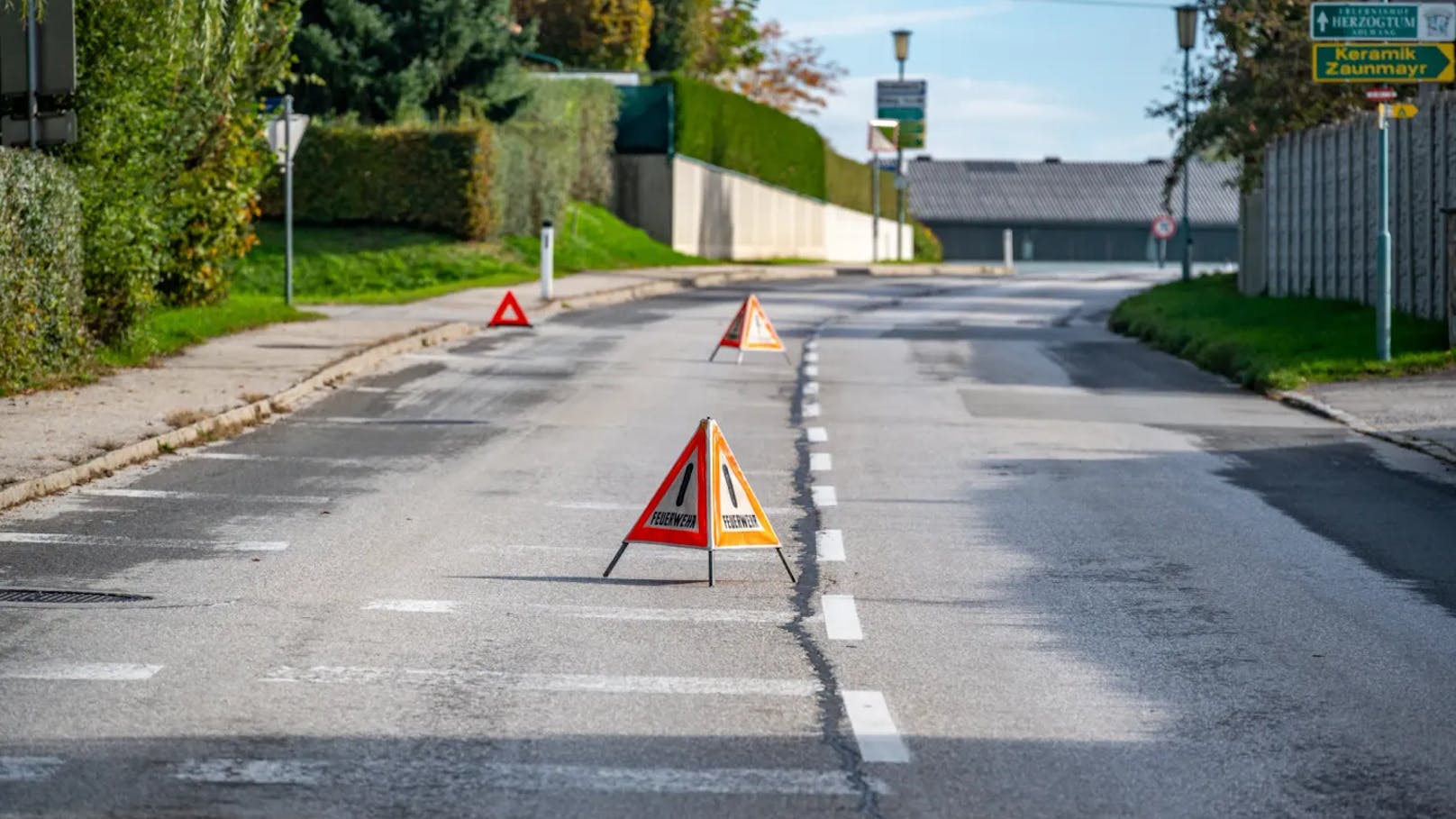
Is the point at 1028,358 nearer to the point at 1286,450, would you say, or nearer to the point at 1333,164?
the point at 1333,164

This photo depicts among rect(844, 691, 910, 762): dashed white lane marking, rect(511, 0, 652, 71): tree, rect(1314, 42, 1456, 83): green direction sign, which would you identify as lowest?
rect(844, 691, 910, 762): dashed white lane marking

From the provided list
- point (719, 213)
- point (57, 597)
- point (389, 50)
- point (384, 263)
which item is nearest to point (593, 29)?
point (719, 213)

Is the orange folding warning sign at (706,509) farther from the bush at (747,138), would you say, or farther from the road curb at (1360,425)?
the bush at (747,138)

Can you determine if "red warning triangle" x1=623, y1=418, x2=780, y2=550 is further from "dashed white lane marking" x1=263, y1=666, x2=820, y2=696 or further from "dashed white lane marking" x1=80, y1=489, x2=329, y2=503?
"dashed white lane marking" x1=80, y1=489, x2=329, y2=503

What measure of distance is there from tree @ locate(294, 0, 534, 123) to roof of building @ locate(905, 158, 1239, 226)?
57716mm

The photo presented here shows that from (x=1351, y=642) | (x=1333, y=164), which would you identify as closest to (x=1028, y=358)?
(x=1333, y=164)

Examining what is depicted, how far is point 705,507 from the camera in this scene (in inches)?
373

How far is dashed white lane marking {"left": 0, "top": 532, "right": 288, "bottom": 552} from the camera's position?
1022 centimetres

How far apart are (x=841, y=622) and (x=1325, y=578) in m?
2.52

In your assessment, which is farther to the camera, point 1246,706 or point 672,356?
point 672,356

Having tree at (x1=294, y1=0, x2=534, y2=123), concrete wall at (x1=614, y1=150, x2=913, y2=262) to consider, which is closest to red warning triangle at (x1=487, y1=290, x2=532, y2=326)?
tree at (x1=294, y1=0, x2=534, y2=123)

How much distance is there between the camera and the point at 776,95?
74438 mm

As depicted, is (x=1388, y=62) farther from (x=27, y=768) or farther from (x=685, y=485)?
(x=27, y=768)

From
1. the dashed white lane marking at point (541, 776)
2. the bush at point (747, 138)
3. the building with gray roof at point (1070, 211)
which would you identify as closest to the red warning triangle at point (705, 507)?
the dashed white lane marking at point (541, 776)
